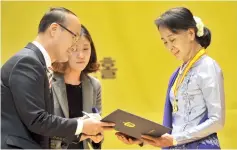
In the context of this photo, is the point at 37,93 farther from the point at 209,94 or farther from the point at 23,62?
the point at 209,94

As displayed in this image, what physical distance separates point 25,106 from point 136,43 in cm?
199

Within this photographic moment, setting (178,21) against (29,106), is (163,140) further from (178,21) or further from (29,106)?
(29,106)

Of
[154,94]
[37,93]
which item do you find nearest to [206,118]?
[37,93]

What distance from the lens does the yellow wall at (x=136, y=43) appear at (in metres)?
3.55

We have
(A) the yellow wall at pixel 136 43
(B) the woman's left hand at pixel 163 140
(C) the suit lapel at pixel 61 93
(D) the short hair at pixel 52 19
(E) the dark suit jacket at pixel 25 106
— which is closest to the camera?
(E) the dark suit jacket at pixel 25 106

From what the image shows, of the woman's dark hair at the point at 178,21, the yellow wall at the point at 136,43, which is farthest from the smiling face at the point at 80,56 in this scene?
the yellow wall at the point at 136,43

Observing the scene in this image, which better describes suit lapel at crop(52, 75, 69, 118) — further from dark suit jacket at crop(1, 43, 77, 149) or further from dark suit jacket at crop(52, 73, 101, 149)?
dark suit jacket at crop(1, 43, 77, 149)

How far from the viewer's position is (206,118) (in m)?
2.12

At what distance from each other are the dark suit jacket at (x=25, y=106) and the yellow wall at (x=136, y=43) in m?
1.81

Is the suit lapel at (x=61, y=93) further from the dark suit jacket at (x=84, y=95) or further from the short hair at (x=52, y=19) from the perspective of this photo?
the short hair at (x=52, y=19)

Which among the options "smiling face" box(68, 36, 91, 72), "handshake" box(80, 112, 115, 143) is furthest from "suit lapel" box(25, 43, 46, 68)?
"smiling face" box(68, 36, 91, 72)

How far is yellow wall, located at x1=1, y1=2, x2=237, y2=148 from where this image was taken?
3547 mm

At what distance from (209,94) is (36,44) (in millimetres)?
865

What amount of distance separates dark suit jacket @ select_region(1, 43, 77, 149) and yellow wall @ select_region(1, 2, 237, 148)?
5.94 feet
